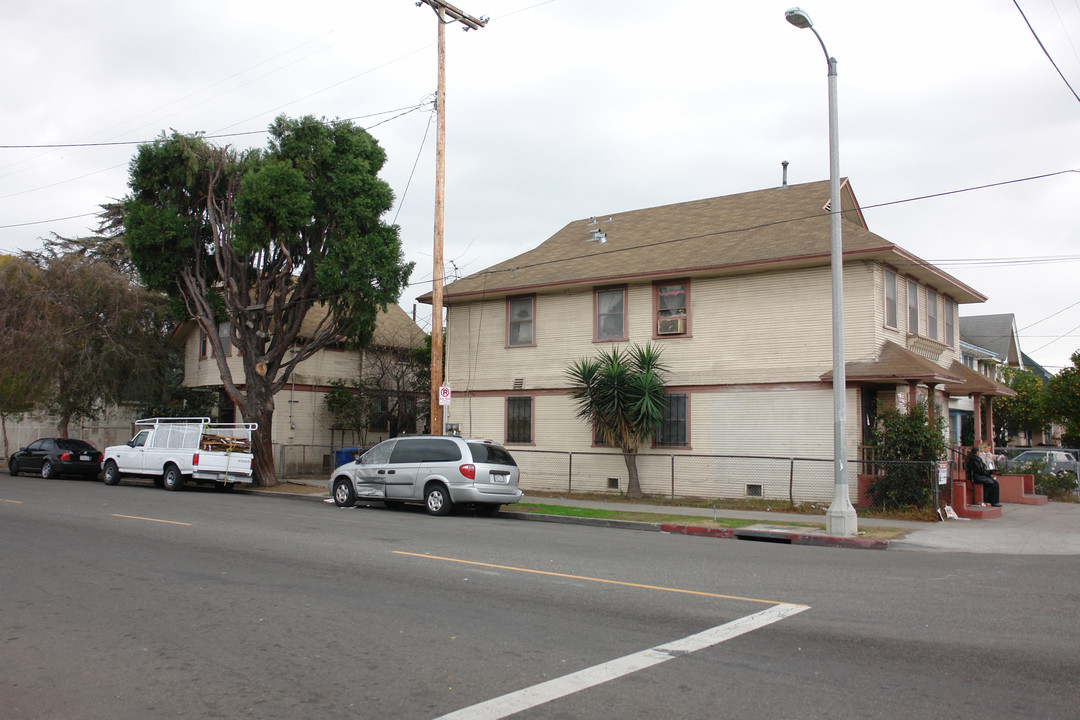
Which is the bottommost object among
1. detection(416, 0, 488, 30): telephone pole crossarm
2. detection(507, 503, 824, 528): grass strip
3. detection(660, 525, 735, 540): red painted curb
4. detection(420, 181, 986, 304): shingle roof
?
detection(660, 525, 735, 540): red painted curb

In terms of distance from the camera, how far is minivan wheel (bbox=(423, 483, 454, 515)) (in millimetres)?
17469

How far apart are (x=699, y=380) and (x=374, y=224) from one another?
1038 cm

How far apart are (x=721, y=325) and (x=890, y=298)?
161 inches

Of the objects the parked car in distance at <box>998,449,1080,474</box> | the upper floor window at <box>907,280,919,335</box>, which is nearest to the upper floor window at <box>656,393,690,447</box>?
the upper floor window at <box>907,280,919,335</box>

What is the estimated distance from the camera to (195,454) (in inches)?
950

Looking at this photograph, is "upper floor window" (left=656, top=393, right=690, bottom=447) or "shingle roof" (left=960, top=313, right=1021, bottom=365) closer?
"upper floor window" (left=656, top=393, right=690, bottom=447)

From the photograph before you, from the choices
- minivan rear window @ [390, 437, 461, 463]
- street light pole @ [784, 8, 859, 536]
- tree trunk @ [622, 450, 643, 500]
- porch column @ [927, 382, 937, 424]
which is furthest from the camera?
tree trunk @ [622, 450, 643, 500]

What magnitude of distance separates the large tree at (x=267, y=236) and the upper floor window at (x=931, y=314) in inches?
585

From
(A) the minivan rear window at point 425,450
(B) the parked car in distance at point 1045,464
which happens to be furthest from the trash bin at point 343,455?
(B) the parked car in distance at point 1045,464

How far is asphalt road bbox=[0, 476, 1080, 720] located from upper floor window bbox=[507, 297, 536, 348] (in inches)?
487

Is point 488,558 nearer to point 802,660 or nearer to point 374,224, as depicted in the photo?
point 802,660

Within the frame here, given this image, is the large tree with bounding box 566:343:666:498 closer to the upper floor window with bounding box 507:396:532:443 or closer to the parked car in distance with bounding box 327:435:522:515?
the upper floor window with bounding box 507:396:532:443

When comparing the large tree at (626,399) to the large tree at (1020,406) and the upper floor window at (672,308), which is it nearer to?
the upper floor window at (672,308)

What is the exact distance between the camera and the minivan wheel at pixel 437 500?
17469mm
